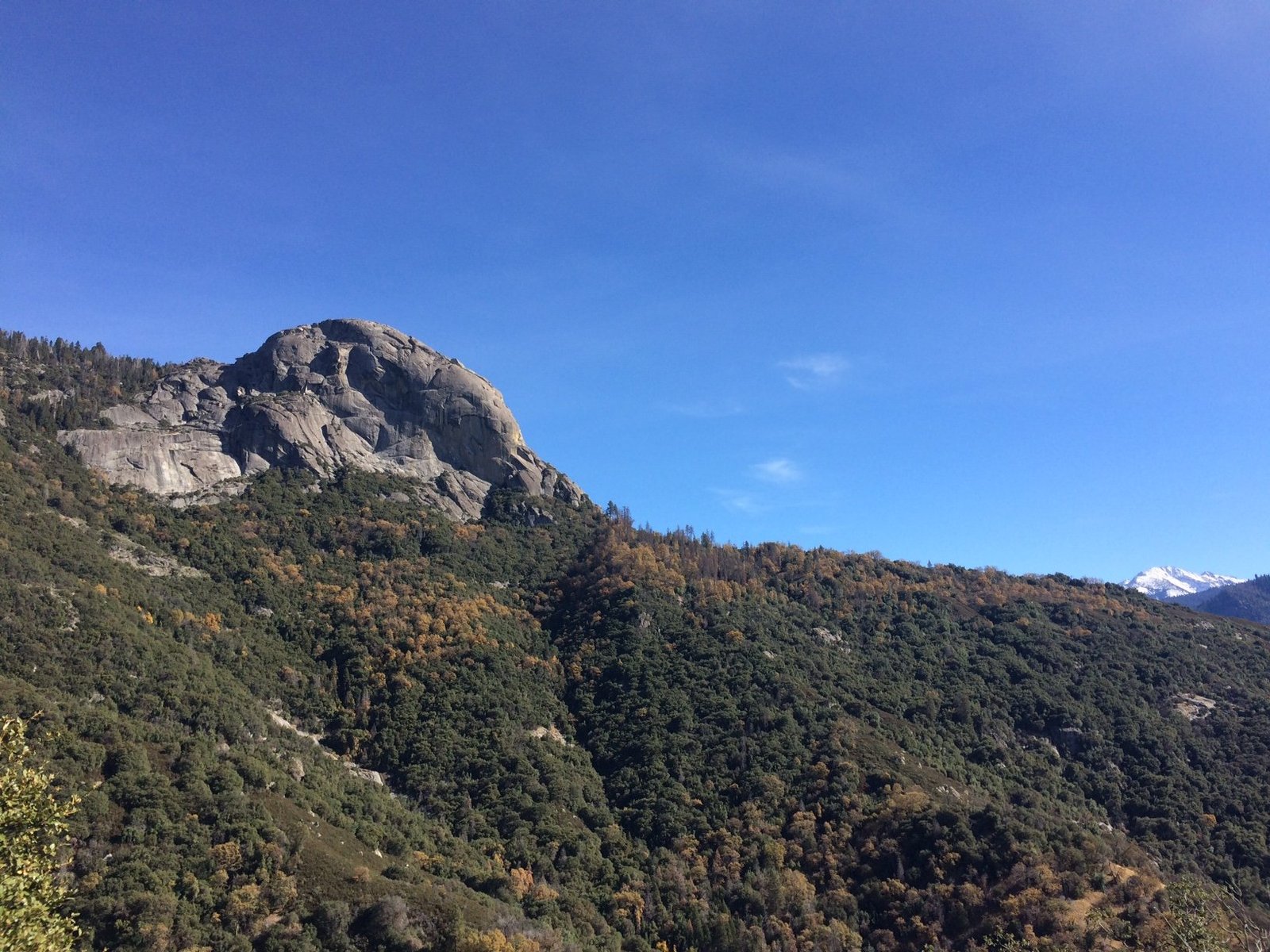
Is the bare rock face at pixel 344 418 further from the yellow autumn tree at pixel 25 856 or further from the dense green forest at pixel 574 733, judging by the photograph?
the yellow autumn tree at pixel 25 856

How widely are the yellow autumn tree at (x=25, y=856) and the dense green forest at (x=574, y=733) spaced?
1066 inches

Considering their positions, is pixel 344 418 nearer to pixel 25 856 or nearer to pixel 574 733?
pixel 574 733

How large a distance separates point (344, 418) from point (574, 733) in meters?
94.3

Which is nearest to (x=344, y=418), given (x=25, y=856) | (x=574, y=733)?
(x=574, y=733)

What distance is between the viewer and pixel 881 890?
3100 inches

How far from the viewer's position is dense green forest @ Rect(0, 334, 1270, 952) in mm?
62750

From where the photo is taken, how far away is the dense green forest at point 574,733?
6275 centimetres

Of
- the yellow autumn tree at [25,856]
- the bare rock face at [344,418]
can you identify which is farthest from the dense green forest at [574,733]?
the yellow autumn tree at [25,856]

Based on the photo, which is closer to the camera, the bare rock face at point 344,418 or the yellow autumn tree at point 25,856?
the yellow autumn tree at point 25,856

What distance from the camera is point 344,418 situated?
17150 centimetres

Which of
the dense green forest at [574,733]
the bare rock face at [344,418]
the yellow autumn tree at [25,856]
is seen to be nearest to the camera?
the yellow autumn tree at [25,856]

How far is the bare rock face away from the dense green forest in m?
8.04

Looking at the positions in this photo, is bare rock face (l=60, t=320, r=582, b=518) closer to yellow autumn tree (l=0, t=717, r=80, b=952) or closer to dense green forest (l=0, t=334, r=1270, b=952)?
dense green forest (l=0, t=334, r=1270, b=952)

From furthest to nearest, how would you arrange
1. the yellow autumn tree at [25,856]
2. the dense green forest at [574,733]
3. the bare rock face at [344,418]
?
the bare rock face at [344,418]
the dense green forest at [574,733]
the yellow autumn tree at [25,856]
